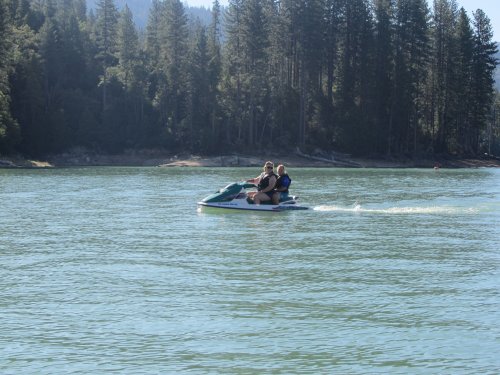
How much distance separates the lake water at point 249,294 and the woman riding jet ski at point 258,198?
4.77ft

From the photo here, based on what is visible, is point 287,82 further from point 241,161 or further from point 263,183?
point 263,183

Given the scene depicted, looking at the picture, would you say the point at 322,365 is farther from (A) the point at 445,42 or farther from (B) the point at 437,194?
(A) the point at 445,42

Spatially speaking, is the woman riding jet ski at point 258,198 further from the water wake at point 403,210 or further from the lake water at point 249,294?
the lake water at point 249,294

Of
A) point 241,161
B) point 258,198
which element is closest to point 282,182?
point 258,198

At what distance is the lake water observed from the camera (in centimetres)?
855

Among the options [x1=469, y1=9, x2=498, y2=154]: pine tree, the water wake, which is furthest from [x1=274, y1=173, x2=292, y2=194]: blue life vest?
[x1=469, y1=9, x2=498, y2=154]: pine tree

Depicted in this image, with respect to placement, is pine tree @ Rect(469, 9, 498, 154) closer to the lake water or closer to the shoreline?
the shoreline

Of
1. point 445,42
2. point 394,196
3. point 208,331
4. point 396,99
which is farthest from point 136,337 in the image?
point 445,42

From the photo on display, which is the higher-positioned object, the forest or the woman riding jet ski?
the forest

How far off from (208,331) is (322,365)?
185cm

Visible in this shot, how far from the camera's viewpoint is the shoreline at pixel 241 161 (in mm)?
71125

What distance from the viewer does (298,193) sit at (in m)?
34.3

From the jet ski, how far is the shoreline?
45.0 meters

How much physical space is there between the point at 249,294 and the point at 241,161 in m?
60.3
